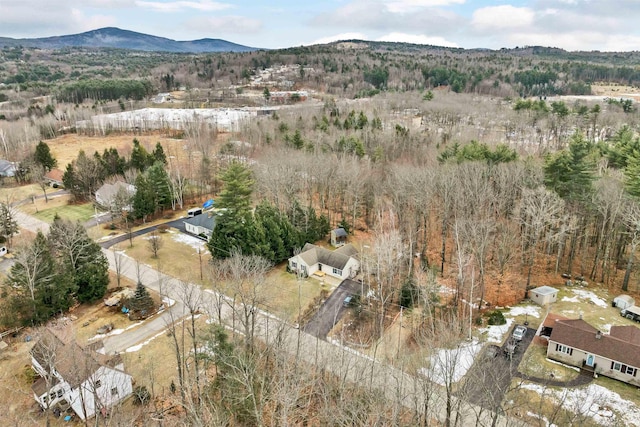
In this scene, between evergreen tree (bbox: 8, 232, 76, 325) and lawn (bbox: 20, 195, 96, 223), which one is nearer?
evergreen tree (bbox: 8, 232, 76, 325)

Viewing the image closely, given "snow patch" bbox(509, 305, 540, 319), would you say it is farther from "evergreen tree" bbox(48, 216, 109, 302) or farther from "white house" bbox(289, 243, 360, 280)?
"evergreen tree" bbox(48, 216, 109, 302)

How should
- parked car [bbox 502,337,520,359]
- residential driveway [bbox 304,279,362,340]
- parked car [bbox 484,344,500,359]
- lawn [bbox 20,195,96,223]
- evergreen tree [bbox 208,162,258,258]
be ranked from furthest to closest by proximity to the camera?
lawn [bbox 20,195,96,223]
evergreen tree [bbox 208,162,258,258]
residential driveway [bbox 304,279,362,340]
parked car [bbox 502,337,520,359]
parked car [bbox 484,344,500,359]

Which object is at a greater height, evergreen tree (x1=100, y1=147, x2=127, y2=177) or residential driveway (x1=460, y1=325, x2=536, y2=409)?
evergreen tree (x1=100, y1=147, x2=127, y2=177)

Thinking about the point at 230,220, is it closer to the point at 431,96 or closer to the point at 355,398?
the point at 355,398

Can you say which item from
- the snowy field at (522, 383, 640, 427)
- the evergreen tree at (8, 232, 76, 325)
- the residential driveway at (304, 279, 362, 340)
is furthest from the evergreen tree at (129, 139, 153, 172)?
the snowy field at (522, 383, 640, 427)

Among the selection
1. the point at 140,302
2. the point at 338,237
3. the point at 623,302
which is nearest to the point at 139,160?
the point at 338,237

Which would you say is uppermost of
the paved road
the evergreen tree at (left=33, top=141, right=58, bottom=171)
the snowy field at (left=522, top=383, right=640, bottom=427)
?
the evergreen tree at (left=33, top=141, right=58, bottom=171)

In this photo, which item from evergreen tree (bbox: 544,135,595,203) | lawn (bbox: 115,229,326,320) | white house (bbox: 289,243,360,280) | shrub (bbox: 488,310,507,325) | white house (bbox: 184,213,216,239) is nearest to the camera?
shrub (bbox: 488,310,507,325)

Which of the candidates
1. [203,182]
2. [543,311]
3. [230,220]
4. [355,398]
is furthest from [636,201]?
[203,182]
